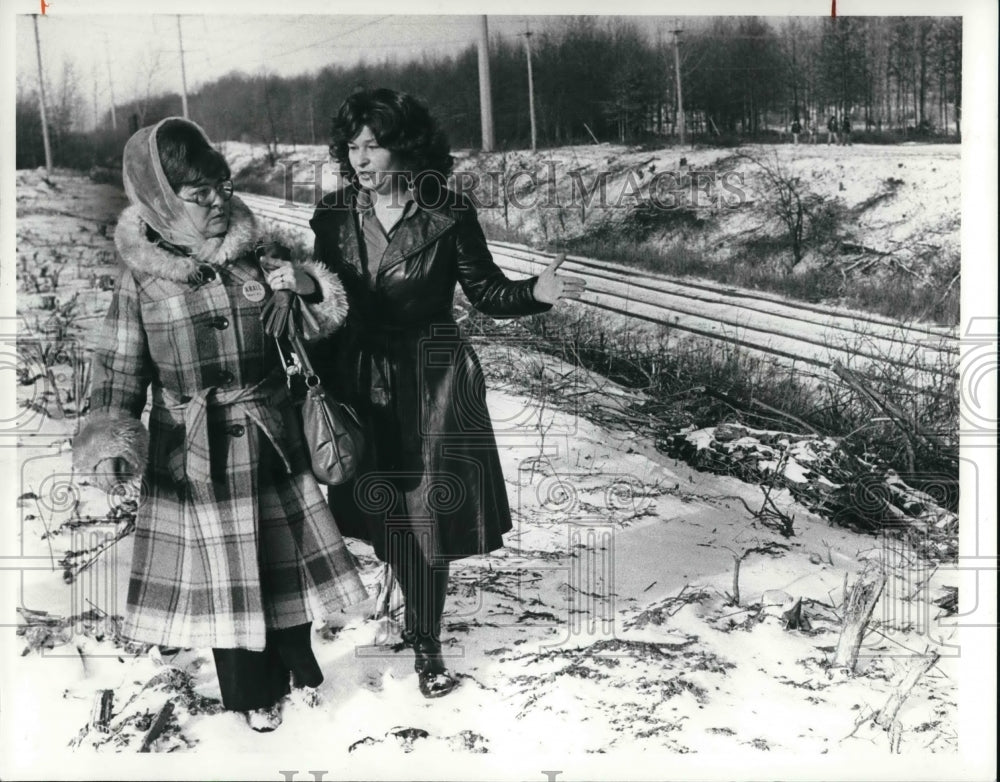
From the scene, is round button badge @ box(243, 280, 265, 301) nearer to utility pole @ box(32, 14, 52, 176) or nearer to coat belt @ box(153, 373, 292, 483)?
coat belt @ box(153, 373, 292, 483)

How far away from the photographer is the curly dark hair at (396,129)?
357cm

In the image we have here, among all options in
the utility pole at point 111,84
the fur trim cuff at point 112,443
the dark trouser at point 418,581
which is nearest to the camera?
the fur trim cuff at point 112,443

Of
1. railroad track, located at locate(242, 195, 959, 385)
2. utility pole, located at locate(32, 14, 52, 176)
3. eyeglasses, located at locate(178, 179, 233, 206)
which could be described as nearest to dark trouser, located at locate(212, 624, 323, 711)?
eyeglasses, located at locate(178, 179, 233, 206)

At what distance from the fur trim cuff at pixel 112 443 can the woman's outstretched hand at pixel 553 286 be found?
1.29m

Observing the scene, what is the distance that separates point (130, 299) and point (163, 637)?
3.42 feet

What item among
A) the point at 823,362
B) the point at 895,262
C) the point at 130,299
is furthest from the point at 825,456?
the point at 130,299

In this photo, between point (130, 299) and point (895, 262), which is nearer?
point (130, 299)

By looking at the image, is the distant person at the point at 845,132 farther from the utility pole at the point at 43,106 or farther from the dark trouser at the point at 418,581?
the utility pole at the point at 43,106

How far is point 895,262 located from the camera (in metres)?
4.00

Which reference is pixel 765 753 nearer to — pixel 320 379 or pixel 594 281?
pixel 594 281

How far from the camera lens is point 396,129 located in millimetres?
3576

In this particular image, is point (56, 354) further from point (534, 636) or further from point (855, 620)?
point (855, 620)

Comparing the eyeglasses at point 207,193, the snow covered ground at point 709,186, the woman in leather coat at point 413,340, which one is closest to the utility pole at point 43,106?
the snow covered ground at point 709,186

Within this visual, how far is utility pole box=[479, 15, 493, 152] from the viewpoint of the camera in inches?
151
